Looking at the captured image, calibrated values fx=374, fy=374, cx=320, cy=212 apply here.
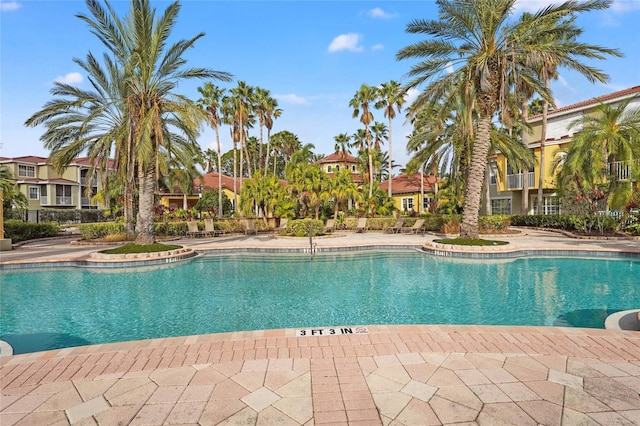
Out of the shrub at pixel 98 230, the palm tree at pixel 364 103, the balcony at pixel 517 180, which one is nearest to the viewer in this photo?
the shrub at pixel 98 230

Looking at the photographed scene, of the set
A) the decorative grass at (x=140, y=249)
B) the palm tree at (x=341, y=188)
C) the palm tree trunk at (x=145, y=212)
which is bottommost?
the decorative grass at (x=140, y=249)

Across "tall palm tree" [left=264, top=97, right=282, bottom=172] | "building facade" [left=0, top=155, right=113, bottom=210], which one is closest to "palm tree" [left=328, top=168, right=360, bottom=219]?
"tall palm tree" [left=264, top=97, right=282, bottom=172]

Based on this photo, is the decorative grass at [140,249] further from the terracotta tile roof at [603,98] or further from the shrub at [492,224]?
the terracotta tile roof at [603,98]

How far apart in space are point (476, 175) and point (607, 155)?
33.6ft

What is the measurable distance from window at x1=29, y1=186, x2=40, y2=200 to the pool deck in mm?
46697

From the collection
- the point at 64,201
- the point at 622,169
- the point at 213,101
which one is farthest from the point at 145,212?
the point at 64,201

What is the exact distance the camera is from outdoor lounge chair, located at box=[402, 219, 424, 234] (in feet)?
79.2

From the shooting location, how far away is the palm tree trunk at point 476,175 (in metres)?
16.0

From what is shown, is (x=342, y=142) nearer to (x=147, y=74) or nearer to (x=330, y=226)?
(x=330, y=226)

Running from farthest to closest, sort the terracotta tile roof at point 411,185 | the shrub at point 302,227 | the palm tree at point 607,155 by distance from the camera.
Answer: the terracotta tile roof at point 411,185
the shrub at point 302,227
the palm tree at point 607,155

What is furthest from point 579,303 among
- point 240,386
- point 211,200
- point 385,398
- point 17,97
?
point 211,200

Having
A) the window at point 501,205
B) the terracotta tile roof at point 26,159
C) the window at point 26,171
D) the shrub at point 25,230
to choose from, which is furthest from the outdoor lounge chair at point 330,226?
the window at point 26,171

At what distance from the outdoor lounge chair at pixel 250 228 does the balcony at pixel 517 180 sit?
19976mm

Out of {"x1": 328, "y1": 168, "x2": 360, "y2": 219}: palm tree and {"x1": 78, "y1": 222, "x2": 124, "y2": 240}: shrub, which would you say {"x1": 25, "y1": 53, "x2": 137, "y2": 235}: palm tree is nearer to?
{"x1": 78, "y1": 222, "x2": 124, "y2": 240}: shrub
